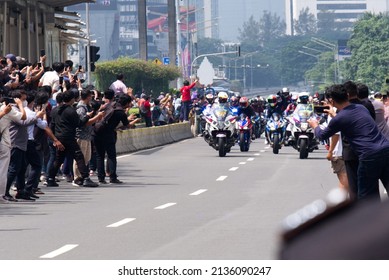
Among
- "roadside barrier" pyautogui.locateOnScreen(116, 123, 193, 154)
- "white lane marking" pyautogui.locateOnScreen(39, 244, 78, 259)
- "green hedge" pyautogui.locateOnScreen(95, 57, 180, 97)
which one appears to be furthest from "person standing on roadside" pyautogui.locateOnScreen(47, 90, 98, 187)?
"green hedge" pyautogui.locateOnScreen(95, 57, 180, 97)

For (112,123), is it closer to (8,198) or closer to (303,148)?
(8,198)

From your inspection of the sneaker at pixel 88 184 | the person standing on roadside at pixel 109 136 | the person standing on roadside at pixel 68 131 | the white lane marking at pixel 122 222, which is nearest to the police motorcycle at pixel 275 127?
the person standing on roadside at pixel 109 136

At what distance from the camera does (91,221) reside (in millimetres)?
14914

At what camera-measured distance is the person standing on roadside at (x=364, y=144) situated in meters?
11.7

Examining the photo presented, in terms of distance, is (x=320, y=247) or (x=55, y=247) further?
(x=55, y=247)

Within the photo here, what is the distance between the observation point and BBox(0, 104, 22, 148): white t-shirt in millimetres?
18641

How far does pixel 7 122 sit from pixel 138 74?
200ft

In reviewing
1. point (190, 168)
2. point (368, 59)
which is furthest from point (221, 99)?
point (368, 59)

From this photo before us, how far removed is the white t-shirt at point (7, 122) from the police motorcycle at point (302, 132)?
14.3 meters

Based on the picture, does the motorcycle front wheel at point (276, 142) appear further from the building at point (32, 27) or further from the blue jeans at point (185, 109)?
the blue jeans at point (185, 109)

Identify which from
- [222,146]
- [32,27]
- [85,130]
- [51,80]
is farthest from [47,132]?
[32,27]

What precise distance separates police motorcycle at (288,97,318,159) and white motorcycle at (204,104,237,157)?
1.77 metres

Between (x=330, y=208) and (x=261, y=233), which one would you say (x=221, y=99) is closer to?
(x=261, y=233)
